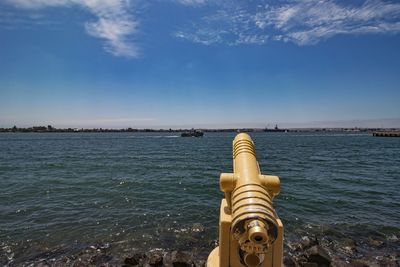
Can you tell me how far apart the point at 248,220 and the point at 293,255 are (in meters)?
6.81

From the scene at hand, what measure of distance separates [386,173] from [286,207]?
1568 cm

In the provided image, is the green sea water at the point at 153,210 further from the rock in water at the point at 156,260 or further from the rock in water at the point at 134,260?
the rock in water at the point at 156,260

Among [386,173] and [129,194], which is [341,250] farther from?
[386,173]

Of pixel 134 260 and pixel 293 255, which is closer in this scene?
pixel 134 260

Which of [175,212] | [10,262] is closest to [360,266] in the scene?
[175,212]

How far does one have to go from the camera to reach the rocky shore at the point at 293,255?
27.1 ft

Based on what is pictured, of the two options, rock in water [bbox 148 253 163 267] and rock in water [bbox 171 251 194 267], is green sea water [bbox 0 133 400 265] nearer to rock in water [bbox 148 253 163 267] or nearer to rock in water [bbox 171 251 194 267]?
rock in water [bbox 171 251 194 267]

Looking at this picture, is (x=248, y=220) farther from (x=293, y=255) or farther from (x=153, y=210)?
(x=153, y=210)

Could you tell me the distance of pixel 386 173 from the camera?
25391mm

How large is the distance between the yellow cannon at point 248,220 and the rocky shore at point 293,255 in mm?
4380

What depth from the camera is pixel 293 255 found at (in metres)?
8.93

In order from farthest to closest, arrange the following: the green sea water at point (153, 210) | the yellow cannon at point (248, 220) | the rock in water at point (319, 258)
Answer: the green sea water at point (153, 210), the rock in water at point (319, 258), the yellow cannon at point (248, 220)

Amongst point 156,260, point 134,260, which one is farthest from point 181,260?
point 134,260

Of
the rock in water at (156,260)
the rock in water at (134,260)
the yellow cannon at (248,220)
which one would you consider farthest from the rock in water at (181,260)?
the yellow cannon at (248,220)
